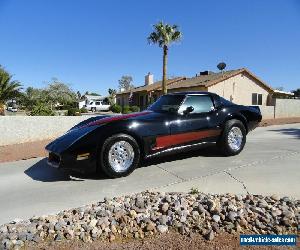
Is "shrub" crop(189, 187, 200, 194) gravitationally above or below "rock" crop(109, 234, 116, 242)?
above

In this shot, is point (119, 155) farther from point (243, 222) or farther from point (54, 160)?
point (243, 222)

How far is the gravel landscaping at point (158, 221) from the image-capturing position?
3.38 m

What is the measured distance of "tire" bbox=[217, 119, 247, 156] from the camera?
678 cm

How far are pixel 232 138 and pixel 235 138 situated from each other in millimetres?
113

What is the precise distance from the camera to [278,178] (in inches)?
202

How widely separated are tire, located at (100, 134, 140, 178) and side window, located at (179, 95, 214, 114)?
144cm

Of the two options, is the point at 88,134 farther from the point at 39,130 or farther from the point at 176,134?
the point at 39,130

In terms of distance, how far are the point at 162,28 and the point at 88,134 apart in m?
27.4

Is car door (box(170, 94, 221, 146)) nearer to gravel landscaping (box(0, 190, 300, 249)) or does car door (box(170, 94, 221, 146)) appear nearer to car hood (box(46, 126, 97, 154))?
car hood (box(46, 126, 97, 154))

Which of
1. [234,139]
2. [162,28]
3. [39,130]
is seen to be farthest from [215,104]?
[162,28]

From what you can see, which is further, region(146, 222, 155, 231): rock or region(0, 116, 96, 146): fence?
region(0, 116, 96, 146): fence

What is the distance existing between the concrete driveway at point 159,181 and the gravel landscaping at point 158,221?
0.52 m

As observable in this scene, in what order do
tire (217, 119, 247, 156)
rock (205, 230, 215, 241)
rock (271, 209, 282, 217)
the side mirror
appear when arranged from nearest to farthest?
rock (205, 230, 215, 241) → rock (271, 209, 282, 217) → the side mirror → tire (217, 119, 247, 156)

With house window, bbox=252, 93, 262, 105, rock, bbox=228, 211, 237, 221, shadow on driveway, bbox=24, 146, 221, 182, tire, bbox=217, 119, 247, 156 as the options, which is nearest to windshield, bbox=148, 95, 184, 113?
shadow on driveway, bbox=24, 146, 221, 182
